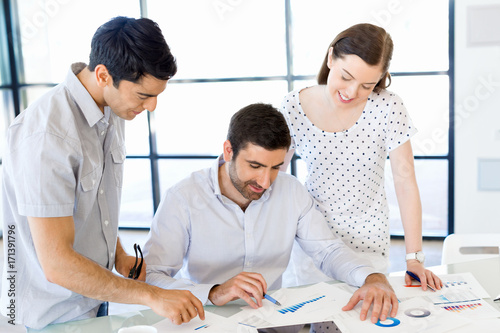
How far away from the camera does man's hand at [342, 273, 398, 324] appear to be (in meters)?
1.49

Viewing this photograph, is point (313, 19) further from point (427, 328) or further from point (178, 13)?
point (427, 328)

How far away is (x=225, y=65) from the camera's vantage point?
178 inches

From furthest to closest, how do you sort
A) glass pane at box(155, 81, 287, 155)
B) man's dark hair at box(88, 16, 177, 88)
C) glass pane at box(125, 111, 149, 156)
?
glass pane at box(125, 111, 149, 156)
glass pane at box(155, 81, 287, 155)
man's dark hair at box(88, 16, 177, 88)

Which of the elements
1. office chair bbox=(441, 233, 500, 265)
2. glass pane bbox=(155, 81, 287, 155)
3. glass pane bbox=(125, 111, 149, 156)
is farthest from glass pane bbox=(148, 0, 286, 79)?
office chair bbox=(441, 233, 500, 265)

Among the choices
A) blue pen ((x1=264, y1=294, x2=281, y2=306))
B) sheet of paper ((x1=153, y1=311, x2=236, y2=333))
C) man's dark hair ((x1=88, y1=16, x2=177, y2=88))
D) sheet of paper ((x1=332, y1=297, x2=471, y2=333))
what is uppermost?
man's dark hair ((x1=88, y1=16, x2=177, y2=88))

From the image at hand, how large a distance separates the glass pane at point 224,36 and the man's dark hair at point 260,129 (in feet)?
8.80

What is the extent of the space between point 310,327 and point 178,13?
3.55 metres

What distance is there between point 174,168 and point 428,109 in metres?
2.23

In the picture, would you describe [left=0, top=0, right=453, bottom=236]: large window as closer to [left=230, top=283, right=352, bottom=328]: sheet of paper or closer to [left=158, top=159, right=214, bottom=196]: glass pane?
[left=158, top=159, right=214, bottom=196]: glass pane

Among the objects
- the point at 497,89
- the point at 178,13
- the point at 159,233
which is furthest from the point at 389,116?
the point at 178,13

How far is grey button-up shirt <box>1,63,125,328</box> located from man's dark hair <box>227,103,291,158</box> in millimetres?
380

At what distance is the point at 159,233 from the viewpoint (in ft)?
5.86

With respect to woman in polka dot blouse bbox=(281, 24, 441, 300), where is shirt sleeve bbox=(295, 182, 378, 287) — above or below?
below

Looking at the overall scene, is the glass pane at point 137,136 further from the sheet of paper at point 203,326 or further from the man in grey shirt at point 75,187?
the sheet of paper at point 203,326
